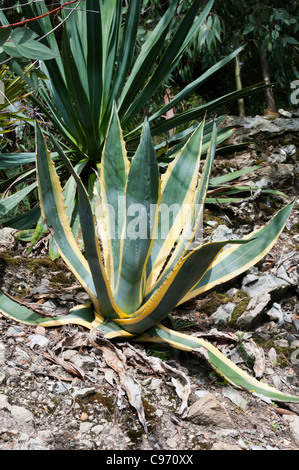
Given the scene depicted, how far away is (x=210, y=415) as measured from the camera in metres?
1.19

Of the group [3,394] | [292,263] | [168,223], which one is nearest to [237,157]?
[292,263]

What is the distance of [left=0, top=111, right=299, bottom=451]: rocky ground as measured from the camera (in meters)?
1.13

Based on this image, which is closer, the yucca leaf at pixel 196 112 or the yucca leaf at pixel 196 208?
the yucca leaf at pixel 196 208

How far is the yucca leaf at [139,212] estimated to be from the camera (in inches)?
54.0

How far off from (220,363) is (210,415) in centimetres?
19

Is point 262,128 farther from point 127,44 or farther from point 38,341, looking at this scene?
point 38,341

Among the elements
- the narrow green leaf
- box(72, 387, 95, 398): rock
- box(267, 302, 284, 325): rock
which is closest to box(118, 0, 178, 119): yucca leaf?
the narrow green leaf

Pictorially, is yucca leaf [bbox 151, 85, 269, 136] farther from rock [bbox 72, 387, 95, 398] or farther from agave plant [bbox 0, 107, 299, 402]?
rock [bbox 72, 387, 95, 398]

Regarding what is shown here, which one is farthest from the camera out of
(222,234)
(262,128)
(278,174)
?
(262,128)

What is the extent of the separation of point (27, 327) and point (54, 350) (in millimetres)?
174

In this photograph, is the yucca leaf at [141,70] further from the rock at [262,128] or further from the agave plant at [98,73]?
the rock at [262,128]

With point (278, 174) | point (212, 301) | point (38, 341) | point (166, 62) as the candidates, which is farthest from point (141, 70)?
point (38, 341)

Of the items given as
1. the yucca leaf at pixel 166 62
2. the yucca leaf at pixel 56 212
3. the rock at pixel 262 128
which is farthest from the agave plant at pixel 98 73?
the yucca leaf at pixel 56 212
